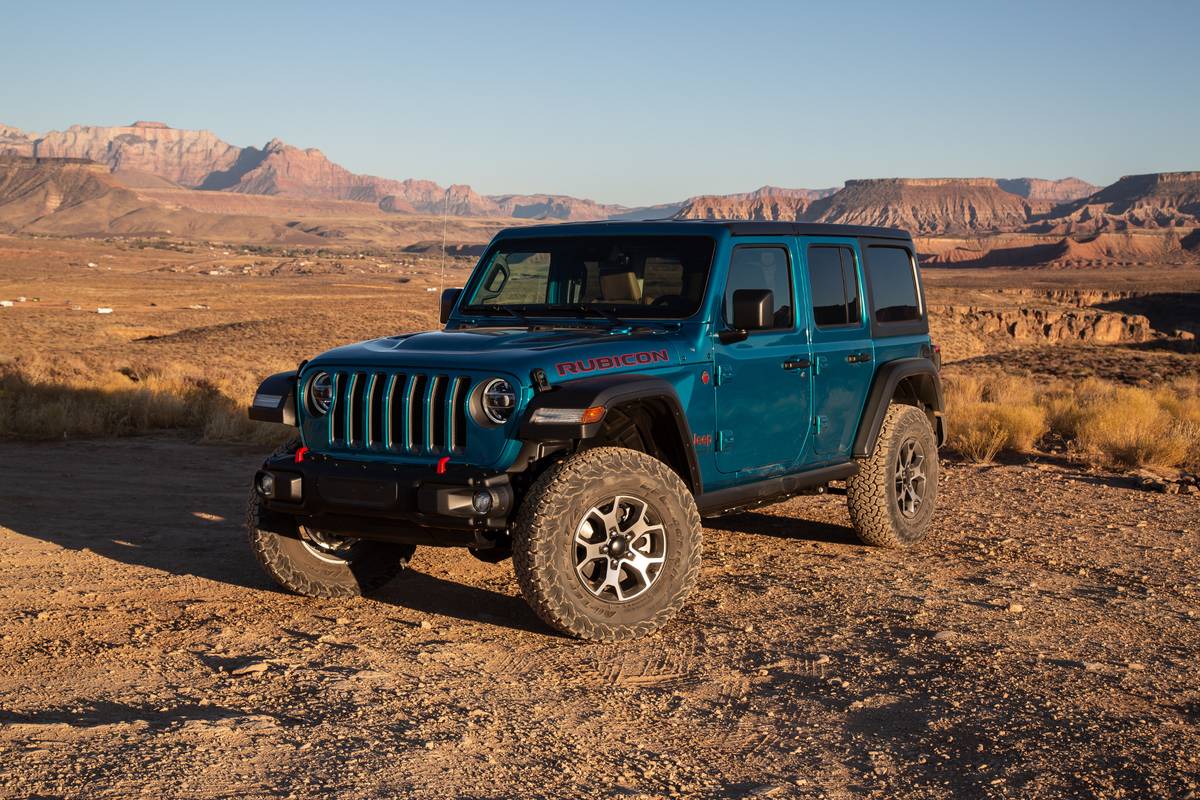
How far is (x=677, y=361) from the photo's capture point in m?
6.22

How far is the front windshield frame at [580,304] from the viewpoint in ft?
21.7

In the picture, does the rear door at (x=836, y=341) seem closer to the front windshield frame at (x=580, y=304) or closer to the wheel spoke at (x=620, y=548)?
the front windshield frame at (x=580, y=304)

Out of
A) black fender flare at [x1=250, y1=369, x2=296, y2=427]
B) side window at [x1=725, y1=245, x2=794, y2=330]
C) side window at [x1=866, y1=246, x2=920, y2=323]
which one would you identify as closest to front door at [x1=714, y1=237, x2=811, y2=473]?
side window at [x1=725, y1=245, x2=794, y2=330]

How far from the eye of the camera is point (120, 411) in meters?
14.0

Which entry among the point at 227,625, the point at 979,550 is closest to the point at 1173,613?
the point at 979,550

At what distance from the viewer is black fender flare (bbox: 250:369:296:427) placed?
20.5 feet

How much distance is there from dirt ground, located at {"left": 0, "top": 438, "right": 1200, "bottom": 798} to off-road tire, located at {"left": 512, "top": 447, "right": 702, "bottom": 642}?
0.15 meters

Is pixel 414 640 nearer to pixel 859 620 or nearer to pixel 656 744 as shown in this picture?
pixel 656 744

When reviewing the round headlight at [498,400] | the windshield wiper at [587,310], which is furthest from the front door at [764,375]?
the round headlight at [498,400]

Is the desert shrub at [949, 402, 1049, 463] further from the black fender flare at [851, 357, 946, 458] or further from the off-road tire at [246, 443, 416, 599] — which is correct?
the off-road tire at [246, 443, 416, 599]

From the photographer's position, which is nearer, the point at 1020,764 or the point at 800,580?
the point at 1020,764

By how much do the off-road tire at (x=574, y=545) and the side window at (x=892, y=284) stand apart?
273 cm

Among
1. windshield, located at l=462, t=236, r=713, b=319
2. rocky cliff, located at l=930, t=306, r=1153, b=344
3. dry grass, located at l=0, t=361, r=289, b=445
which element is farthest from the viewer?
rocky cliff, located at l=930, t=306, r=1153, b=344

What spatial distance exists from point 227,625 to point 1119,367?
33.0 m
